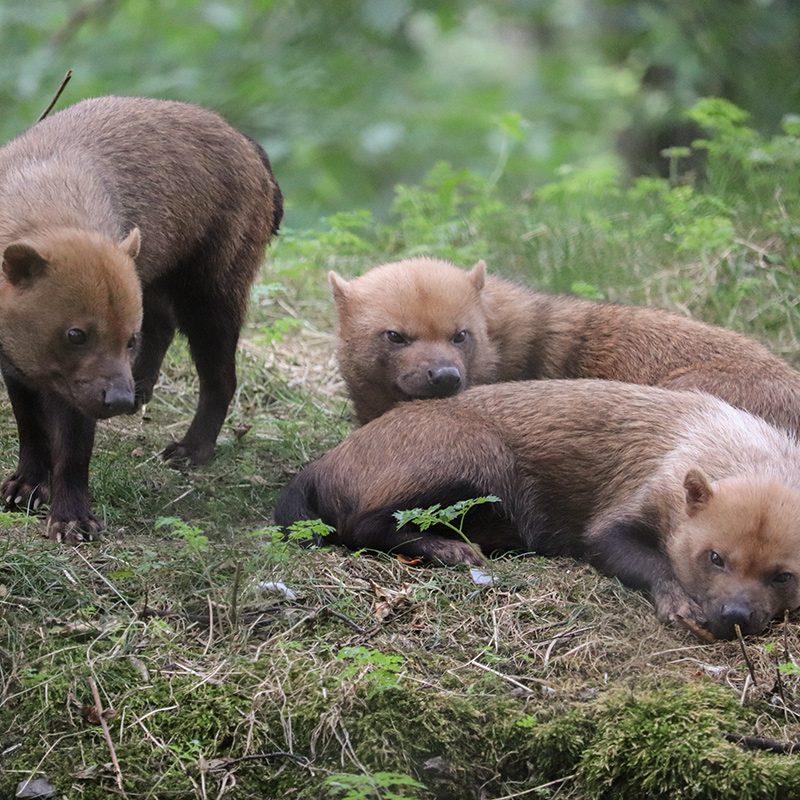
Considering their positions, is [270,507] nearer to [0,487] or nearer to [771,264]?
[0,487]

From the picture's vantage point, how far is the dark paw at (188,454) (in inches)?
278

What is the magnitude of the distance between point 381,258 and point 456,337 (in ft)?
9.32

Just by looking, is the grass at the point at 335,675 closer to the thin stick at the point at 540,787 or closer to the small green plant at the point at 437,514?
the thin stick at the point at 540,787

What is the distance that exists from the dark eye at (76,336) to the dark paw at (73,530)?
76 cm

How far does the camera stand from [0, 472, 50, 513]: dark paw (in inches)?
238

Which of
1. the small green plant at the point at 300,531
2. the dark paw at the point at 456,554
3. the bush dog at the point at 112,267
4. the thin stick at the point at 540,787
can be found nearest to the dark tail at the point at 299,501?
the small green plant at the point at 300,531

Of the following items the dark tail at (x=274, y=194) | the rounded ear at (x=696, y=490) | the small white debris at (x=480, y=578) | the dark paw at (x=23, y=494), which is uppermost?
the dark tail at (x=274, y=194)

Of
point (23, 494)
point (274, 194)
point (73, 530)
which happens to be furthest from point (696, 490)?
point (274, 194)

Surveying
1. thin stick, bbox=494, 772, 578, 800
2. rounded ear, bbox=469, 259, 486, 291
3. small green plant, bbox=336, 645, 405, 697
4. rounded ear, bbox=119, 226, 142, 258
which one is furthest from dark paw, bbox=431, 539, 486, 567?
rounded ear, bbox=469, 259, 486, 291

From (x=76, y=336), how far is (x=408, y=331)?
2.09m

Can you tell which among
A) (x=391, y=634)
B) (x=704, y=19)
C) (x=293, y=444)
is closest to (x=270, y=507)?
(x=293, y=444)

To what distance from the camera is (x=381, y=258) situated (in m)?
9.91

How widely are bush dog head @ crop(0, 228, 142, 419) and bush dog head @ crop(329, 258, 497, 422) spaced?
70.8 inches

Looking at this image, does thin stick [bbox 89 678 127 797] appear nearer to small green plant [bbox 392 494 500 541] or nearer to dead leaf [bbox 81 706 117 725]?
dead leaf [bbox 81 706 117 725]
